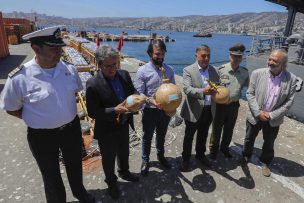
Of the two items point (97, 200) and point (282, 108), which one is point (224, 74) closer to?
point (282, 108)

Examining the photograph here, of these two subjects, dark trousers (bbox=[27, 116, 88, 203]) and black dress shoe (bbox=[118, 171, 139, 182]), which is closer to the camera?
dark trousers (bbox=[27, 116, 88, 203])

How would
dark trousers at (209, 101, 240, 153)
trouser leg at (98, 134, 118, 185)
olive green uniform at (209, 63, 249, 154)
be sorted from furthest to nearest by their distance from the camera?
dark trousers at (209, 101, 240, 153)
olive green uniform at (209, 63, 249, 154)
trouser leg at (98, 134, 118, 185)

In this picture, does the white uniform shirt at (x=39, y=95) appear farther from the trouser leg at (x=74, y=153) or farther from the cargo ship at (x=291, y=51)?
the cargo ship at (x=291, y=51)

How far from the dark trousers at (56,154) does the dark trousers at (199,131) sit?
→ 6.57 feet

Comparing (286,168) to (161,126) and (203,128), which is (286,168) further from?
(161,126)

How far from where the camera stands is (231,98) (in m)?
4.56

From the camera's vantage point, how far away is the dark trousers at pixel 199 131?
14.4 ft

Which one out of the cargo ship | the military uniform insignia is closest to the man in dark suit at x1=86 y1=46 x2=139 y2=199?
the military uniform insignia

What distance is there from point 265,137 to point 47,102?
3.84 meters

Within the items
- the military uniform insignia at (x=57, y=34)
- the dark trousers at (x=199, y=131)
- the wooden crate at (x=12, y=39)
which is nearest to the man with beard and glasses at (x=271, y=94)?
the dark trousers at (x=199, y=131)

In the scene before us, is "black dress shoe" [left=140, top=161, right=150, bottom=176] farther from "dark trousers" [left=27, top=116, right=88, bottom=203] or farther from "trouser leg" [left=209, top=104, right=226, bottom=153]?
"trouser leg" [left=209, top=104, right=226, bottom=153]

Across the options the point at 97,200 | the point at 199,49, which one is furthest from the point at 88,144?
the point at 199,49

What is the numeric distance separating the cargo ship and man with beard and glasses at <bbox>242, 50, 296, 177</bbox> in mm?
3218

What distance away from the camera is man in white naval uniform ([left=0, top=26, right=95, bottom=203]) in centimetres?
279
